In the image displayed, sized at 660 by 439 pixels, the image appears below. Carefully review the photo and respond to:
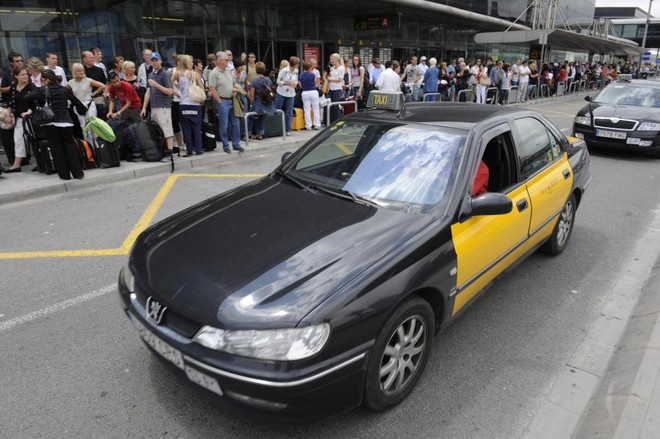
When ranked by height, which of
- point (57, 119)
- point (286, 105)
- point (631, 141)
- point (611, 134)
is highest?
point (57, 119)

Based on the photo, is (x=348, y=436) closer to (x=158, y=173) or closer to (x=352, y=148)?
(x=352, y=148)

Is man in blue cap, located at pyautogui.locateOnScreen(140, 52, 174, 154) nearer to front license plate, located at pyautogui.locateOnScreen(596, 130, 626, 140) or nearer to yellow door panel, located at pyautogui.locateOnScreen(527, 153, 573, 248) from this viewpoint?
yellow door panel, located at pyautogui.locateOnScreen(527, 153, 573, 248)

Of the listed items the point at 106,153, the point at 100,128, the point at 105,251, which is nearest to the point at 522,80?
the point at 106,153

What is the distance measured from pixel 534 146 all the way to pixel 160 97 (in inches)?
269

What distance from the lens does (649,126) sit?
31.7 ft

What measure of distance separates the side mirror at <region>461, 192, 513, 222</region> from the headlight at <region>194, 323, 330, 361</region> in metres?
1.35

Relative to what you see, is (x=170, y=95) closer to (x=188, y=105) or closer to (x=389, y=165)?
(x=188, y=105)

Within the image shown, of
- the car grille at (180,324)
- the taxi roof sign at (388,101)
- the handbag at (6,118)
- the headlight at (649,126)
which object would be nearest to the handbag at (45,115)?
the handbag at (6,118)

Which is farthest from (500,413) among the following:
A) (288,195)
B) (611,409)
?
(288,195)

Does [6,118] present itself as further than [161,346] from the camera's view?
Yes

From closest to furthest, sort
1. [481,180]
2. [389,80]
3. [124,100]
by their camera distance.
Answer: [481,180]
[124,100]
[389,80]

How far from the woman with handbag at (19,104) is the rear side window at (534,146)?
7618 millimetres

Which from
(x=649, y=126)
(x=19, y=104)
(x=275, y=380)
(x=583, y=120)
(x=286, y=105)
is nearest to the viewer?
(x=275, y=380)

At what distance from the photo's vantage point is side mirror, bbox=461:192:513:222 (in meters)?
3.10
